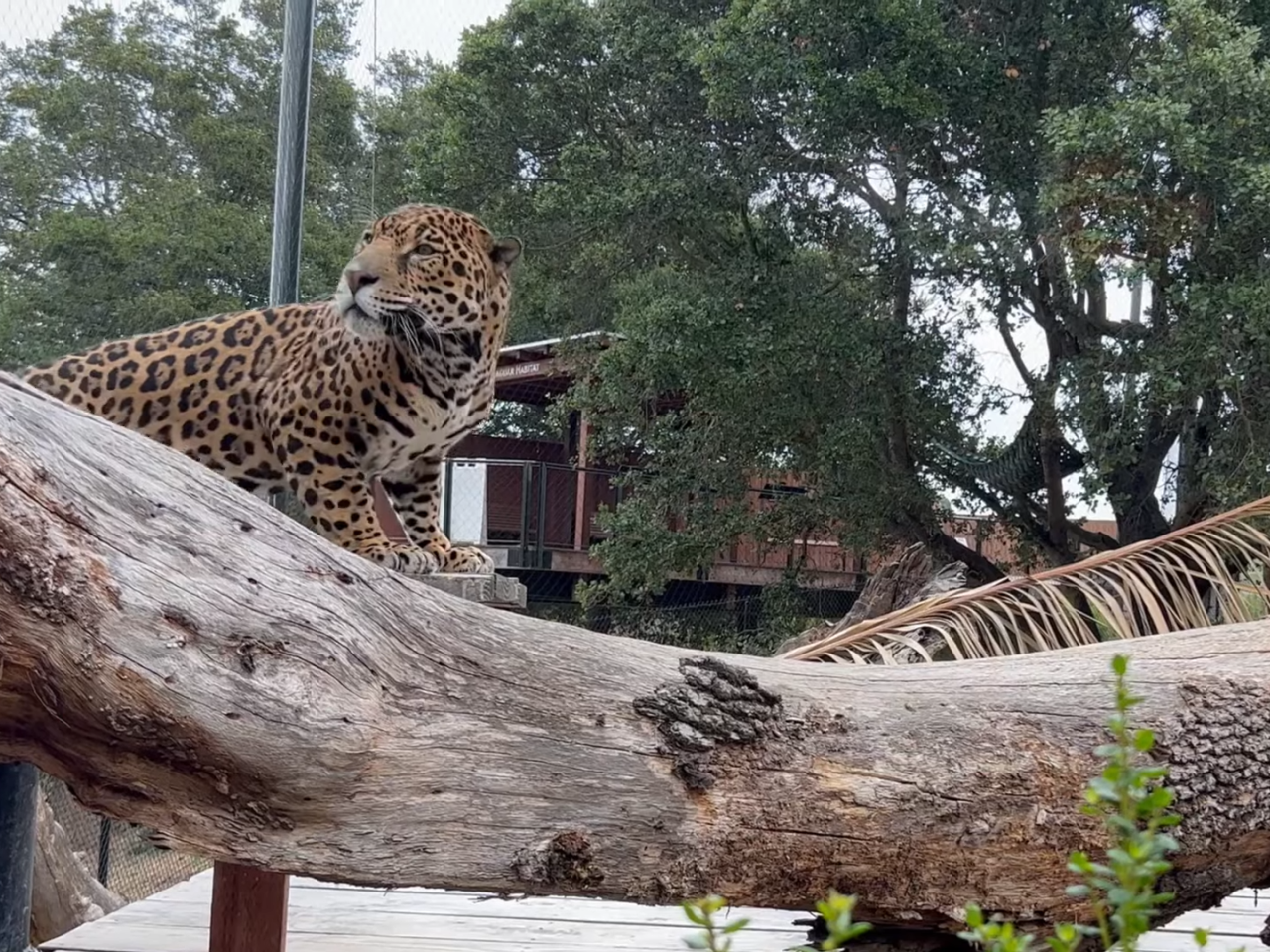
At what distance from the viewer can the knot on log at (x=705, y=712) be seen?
146 cm

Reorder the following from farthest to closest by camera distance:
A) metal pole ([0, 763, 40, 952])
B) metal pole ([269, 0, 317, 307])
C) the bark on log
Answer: metal pole ([269, 0, 317, 307])
metal pole ([0, 763, 40, 952])
the bark on log

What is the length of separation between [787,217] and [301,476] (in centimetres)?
528

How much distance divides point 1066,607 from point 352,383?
130 centimetres

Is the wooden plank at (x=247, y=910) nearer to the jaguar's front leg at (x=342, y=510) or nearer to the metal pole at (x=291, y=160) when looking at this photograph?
the jaguar's front leg at (x=342, y=510)

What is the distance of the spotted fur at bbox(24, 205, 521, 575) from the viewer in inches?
89.8

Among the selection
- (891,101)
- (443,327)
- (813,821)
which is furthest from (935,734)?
(891,101)

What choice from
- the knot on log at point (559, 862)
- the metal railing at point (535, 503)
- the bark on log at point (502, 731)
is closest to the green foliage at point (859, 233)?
the metal railing at point (535, 503)

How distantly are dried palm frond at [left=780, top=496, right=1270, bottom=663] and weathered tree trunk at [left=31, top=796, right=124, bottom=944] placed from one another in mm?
2672

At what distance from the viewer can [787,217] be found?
23.5 ft

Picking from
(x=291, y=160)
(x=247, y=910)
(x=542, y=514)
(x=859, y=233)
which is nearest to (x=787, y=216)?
(x=859, y=233)

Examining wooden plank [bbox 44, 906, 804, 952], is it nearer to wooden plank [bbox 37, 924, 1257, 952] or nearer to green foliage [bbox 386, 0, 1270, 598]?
wooden plank [bbox 37, 924, 1257, 952]

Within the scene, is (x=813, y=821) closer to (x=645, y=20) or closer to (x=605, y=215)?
(x=605, y=215)

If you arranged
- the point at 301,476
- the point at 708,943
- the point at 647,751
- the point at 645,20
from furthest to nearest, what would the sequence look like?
the point at 645,20 → the point at 301,476 → the point at 647,751 → the point at 708,943

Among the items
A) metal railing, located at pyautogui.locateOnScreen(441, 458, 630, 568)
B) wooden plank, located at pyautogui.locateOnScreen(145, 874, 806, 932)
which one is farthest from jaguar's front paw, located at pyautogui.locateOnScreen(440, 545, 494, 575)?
metal railing, located at pyautogui.locateOnScreen(441, 458, 630, 568)
